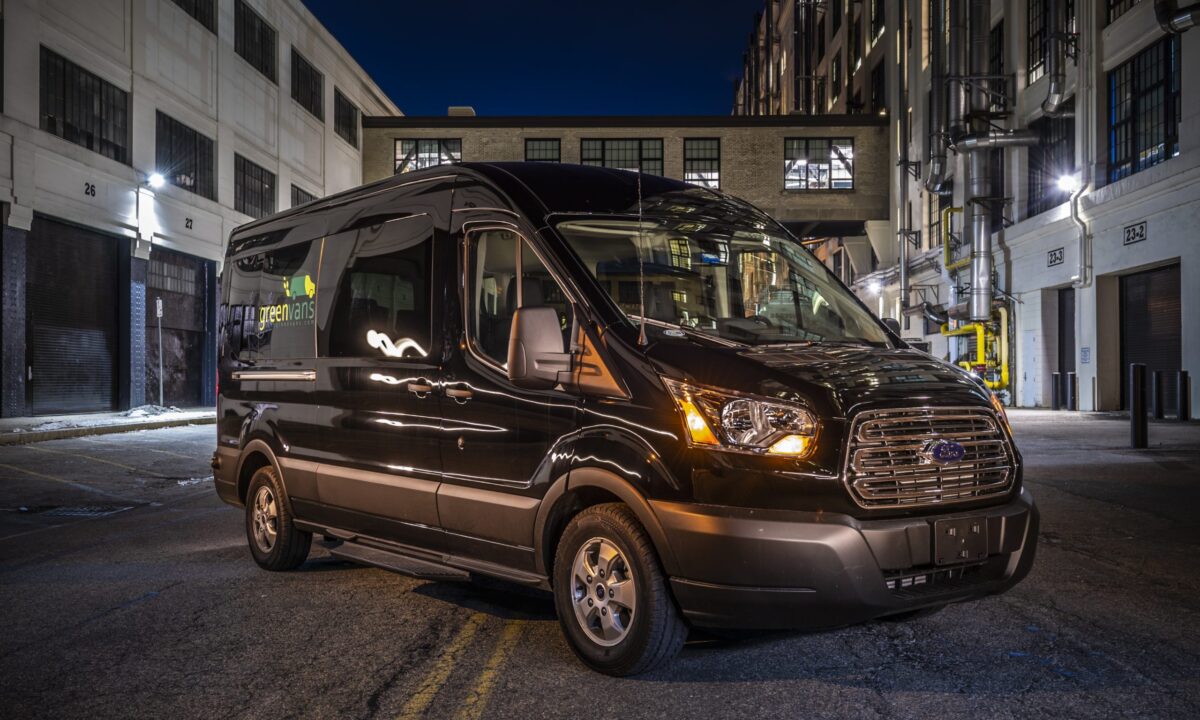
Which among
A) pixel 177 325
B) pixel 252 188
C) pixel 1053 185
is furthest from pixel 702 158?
pixel 177 325

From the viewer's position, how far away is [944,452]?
4.32 m

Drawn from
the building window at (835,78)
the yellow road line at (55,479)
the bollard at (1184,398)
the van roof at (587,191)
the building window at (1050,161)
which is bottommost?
the yellow road line at (55,479)

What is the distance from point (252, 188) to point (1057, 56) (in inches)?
994

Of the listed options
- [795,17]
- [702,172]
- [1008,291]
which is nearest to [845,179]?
[702,172]

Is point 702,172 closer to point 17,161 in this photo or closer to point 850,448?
point 17,161

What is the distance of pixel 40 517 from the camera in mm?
10062

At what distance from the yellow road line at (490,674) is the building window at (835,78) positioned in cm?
4924

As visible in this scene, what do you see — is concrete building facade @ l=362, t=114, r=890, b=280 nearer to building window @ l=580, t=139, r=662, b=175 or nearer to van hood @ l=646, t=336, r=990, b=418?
building window @ l=580, t=139, r=662, b=175

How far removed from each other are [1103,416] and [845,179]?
21.0m

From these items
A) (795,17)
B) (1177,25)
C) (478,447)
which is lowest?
(478,447)

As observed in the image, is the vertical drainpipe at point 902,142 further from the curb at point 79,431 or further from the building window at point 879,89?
the curb at point 79,431

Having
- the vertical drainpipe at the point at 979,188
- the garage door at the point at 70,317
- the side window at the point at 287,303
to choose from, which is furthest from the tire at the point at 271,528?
the vertical drainpipe at the point at 979,188

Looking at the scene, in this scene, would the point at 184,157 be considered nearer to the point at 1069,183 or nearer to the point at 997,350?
the point at 1069,183

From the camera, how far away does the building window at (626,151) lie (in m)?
42.7
